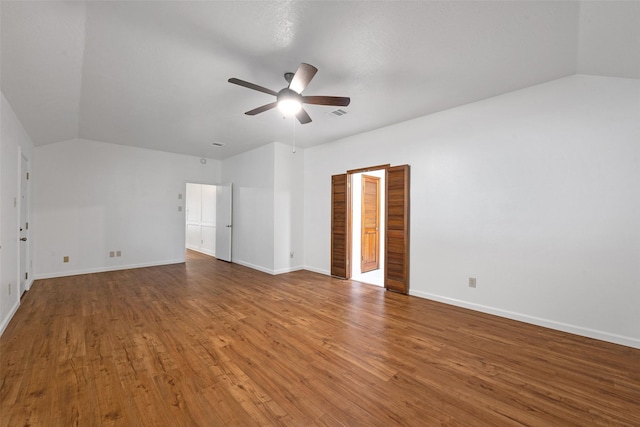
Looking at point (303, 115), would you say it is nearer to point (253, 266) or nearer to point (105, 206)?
point (253, 266)

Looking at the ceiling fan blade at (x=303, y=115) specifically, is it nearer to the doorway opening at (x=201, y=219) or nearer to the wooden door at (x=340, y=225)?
the wooden door at (x=340, y=225)

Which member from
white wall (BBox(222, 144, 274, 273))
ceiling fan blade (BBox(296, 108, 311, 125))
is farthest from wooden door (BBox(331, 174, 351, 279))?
ceiling fan blade (BBox(296, 108, 311, 125))

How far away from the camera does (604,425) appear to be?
5.10 ft

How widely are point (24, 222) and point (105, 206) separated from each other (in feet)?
4.55

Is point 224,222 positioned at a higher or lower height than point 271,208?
lower

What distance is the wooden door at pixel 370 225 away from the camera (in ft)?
17.7

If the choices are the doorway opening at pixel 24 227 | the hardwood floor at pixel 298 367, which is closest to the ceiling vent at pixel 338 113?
the hardwood floor at pixel 298 367

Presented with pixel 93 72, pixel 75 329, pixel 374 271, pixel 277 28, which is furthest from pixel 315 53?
pixel 374 271

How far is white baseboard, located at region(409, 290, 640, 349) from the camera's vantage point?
2.46 meters

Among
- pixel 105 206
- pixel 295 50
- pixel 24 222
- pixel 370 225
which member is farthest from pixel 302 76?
pixel 105 206

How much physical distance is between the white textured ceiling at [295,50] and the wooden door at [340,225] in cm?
171

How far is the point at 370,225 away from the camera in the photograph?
5.59 m

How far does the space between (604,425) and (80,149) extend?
25.2 feet

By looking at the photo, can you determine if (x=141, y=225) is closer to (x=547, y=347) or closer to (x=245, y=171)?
(x=245, y=171)
